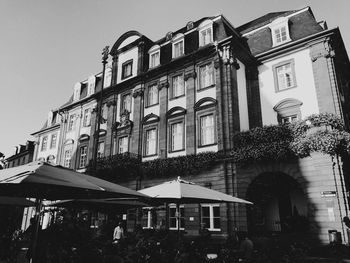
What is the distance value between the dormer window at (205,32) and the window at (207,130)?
18.1ft

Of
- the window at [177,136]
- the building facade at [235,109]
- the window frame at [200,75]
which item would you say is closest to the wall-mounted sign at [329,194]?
the building facade at [235,109]

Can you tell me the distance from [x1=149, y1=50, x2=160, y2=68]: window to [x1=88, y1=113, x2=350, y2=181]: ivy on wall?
8459mm

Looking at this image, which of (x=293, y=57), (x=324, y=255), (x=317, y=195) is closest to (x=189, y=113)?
(x=293, y=57)

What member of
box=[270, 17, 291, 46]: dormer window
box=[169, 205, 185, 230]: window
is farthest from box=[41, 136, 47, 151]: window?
box=[270, 17, 291, 46]: dormer window

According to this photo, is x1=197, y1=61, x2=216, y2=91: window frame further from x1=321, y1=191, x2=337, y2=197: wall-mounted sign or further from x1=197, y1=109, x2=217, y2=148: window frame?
A: x1=321, y1=191, x2=337, y2=197: wall-mounted sign

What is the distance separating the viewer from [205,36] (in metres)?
21.4

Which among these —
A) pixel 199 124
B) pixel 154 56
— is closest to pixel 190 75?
pixel 199 124

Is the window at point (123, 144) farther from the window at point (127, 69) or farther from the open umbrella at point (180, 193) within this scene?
the open umbrella at point (180, 193)

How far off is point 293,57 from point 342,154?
708cm

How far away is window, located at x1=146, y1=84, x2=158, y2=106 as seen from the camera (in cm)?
2312

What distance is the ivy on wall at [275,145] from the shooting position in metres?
14.7

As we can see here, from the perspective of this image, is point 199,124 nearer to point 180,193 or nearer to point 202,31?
point 202,31

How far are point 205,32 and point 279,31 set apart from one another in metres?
5.11

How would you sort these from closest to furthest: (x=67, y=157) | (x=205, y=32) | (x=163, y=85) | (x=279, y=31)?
(x=279, y=31)
(x=205, y=32)
(x=163, y=85)
(x=67, y=157)
